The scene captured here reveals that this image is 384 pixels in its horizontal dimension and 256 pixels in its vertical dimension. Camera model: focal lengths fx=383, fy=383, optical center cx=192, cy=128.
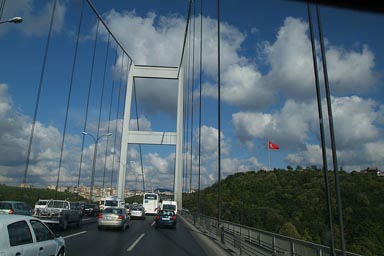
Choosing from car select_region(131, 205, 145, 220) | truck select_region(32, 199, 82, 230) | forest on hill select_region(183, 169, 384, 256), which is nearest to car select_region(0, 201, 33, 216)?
truck select_region(32, 199, 82, 230)

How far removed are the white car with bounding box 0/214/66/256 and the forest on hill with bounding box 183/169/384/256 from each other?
808 inches

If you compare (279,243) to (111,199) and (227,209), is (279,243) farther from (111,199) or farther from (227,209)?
(227,209)

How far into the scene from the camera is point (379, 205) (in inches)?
1399

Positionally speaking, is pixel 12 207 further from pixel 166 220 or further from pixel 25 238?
pixel 25 238

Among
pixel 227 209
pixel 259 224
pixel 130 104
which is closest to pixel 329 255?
pixel 259 224

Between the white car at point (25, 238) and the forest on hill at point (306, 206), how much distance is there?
20.5 metres

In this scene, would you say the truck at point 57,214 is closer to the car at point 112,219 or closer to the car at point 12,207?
the car at point 12,207

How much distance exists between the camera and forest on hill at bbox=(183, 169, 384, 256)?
31.2 m

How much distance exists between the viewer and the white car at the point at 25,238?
5.53m

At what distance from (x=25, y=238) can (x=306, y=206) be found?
37264 millimetres

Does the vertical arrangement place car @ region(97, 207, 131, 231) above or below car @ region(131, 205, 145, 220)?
below

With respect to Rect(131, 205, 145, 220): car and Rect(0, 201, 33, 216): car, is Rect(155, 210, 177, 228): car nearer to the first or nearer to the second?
Rect(0, 201, 33, 216): car

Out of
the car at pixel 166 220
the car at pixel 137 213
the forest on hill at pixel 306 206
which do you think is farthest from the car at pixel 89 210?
the car at pixel 166 220

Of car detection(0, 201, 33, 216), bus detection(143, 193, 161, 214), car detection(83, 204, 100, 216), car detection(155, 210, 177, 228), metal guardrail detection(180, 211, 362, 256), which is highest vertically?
bus detection(143, 193, 161, 214)
